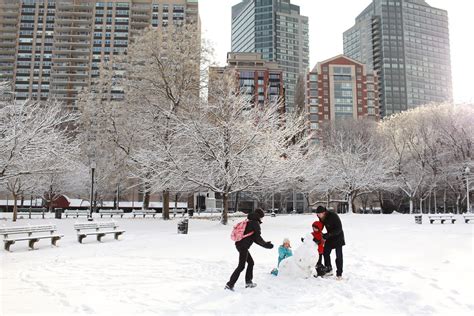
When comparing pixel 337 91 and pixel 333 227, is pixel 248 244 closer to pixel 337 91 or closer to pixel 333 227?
pixel 333 227

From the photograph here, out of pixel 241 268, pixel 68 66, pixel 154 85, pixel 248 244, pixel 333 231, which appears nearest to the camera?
pixel 241 268

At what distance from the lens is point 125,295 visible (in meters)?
5.82

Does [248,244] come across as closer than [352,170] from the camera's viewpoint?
Yes

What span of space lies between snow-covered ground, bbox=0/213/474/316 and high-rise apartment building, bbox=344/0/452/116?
434 ft

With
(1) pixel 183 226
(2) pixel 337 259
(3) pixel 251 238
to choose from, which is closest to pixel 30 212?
(1) pixel 183 226

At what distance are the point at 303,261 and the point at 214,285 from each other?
1.70m

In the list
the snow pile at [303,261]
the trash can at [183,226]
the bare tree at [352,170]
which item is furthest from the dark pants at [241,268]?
the bare tree at [352,170]

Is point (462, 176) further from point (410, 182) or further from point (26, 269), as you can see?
point (26, 269)

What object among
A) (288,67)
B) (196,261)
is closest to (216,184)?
(196,261)

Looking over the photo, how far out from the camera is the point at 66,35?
306 feet

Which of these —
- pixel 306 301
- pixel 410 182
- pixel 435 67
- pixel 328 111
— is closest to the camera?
pixel 306 301

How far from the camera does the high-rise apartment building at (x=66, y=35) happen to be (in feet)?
299

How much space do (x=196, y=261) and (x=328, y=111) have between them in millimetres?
82537

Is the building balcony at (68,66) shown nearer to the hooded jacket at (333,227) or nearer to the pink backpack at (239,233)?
the pink backpack at (239,233)
